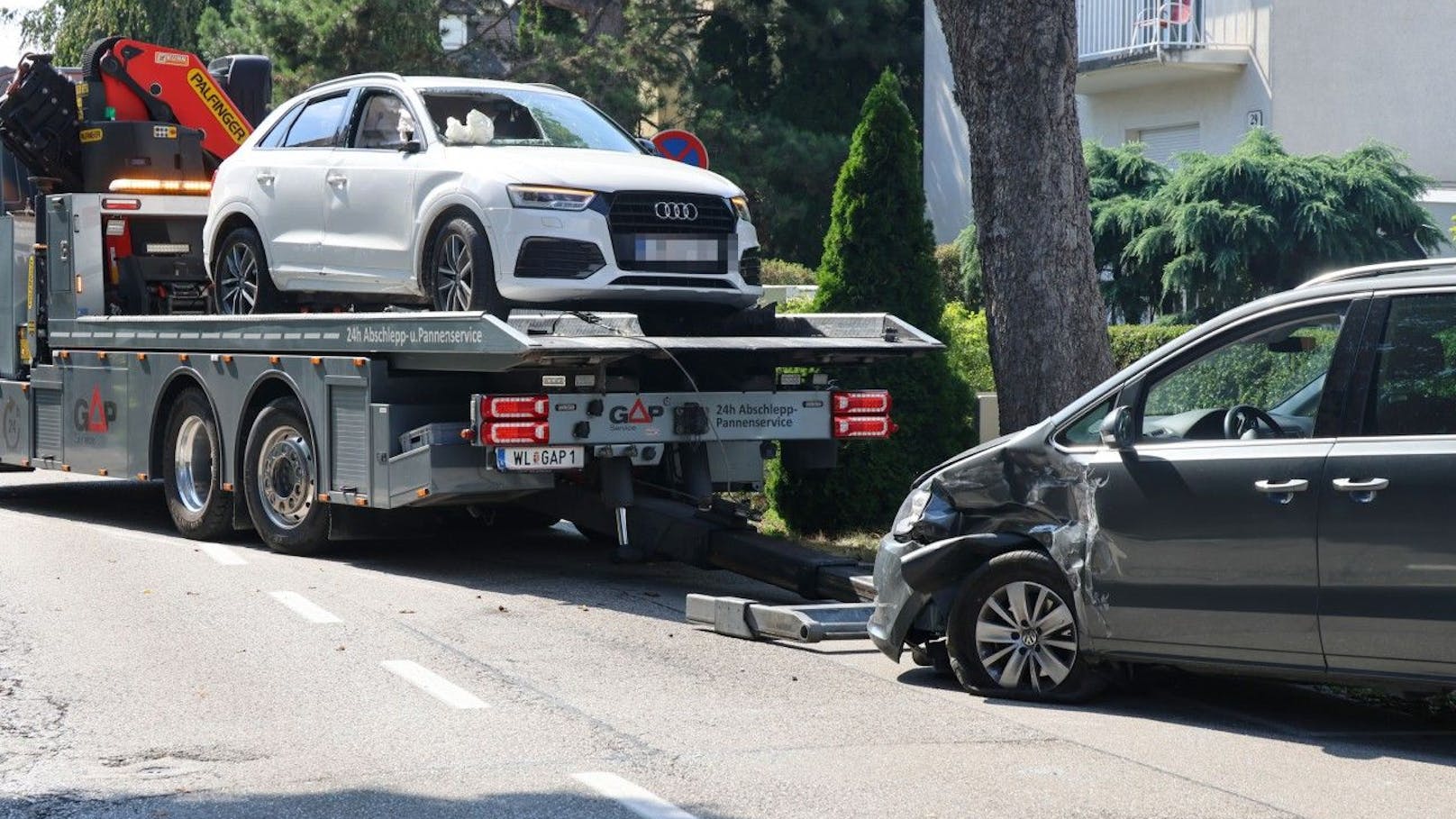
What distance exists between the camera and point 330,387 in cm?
1142

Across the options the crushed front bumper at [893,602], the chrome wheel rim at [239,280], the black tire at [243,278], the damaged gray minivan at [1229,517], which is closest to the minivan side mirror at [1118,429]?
the damaged gray minivan at [1229,517]

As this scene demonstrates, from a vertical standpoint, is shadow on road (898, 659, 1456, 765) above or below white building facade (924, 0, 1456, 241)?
below

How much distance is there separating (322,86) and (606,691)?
6204 millimetres

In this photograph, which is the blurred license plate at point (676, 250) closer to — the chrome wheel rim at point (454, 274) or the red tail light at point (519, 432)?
the chrome wheel rim at point (454, 274)

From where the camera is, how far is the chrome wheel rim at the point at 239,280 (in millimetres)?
12727

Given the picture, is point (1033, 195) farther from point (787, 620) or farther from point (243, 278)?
point (243, 278)

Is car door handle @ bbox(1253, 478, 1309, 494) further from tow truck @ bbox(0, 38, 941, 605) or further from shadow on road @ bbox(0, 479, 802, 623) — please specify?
shadow on road @ bbox(0, 479, 802, 623)

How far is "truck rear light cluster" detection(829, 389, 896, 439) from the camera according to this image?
11.2 m

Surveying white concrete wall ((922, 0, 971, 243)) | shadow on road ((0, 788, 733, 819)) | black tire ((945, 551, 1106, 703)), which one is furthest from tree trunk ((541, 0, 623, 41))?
shadow on road ((0, 788, 733, 819))

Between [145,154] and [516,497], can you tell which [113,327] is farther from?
[516,497]

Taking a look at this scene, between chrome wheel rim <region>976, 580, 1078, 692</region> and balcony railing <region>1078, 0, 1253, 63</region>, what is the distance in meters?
15.8

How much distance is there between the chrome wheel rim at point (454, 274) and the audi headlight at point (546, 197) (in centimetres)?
43

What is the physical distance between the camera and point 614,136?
12.0 meters

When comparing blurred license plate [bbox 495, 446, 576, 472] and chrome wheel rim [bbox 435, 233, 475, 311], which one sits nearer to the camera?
blurred license plate [bbox 495, 446, 576, 472]
